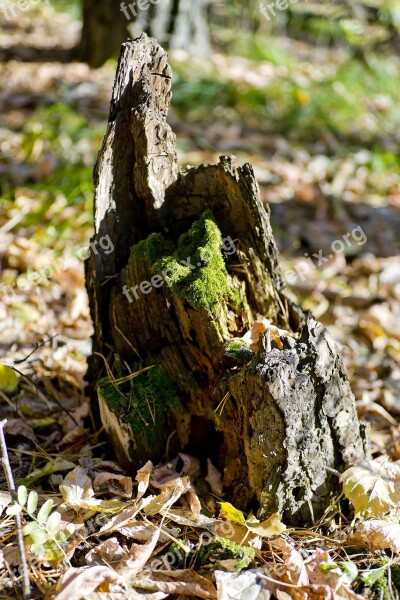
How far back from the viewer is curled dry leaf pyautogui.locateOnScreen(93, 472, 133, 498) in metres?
2.38

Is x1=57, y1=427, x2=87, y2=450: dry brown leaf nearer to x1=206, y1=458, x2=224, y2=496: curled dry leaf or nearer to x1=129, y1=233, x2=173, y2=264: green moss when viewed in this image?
x1=206, y1=458, x2=224, y2=496: curled dry leaf

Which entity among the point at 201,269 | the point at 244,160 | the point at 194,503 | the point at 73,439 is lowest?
the point at 194,503

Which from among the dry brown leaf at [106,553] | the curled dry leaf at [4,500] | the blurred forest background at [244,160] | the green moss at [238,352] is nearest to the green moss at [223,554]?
the dry brown leaf at [106,553]

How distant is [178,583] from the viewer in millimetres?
2004

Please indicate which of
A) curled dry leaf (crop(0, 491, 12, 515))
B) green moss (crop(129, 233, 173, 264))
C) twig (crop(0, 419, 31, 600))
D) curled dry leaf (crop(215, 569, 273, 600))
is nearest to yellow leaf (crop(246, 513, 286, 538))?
curled dry leaf (crop(215, 569, 273, 600))

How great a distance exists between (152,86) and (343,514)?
1.87 meters

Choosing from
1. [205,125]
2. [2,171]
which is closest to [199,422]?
[2,171]

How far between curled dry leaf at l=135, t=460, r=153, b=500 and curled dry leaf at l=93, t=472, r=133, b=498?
2.9 inches

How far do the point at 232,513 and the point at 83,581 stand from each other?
0.58 m

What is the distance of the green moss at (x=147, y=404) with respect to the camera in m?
2.46

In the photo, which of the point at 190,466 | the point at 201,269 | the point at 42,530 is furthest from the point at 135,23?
the point at 42,530

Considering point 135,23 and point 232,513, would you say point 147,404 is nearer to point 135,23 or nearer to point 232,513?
point 232,513

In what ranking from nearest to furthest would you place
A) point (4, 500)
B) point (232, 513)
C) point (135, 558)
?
1. point (135, 558)
2. point (232, 513)
3. point (4, 500)

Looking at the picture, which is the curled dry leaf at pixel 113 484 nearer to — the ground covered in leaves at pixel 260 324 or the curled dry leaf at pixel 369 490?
the ground covered in leaves at pixel 260 324
